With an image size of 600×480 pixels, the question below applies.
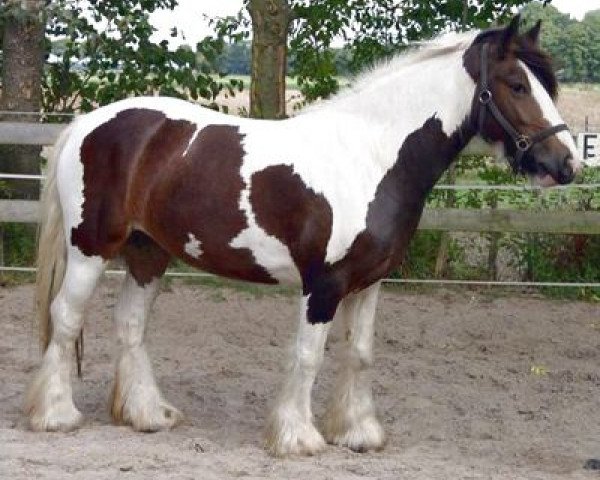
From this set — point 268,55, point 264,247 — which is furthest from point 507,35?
point 268,55

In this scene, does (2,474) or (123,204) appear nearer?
(2,474)

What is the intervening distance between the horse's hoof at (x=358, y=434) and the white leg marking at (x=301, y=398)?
6.7 inches

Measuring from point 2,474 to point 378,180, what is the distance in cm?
191

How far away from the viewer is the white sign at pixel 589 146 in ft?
27.4

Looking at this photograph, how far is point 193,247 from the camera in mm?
4953

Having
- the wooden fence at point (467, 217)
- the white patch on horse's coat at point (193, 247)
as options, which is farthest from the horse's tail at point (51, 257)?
the wooden fence at point (467, 217)

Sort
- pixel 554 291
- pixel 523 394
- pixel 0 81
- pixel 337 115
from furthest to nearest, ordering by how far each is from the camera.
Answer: pixel 0 81 < pixel 554 291 < pixel 523 394 < pixel 337 115

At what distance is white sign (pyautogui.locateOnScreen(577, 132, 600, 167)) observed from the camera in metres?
8.34

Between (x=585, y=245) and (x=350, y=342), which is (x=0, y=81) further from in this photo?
(x=350, y=342)

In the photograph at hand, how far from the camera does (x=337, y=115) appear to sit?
16.0 ft

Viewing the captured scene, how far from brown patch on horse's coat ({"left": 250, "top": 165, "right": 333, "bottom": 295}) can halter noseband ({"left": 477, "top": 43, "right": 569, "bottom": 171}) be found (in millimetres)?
784

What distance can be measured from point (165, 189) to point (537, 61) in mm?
1699

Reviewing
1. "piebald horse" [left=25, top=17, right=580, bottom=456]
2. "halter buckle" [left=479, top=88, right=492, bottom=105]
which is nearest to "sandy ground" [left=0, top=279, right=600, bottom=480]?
"piebald horse" [left=25, top=17, right=580, bottom=456]

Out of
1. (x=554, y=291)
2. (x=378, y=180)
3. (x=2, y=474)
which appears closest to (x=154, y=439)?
(x=2, y=474)
